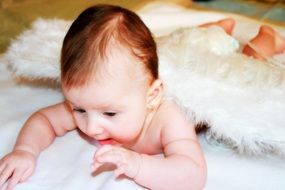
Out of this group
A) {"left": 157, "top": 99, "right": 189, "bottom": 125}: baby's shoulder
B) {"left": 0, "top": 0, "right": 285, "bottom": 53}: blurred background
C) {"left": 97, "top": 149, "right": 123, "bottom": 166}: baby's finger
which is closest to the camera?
{"left": 97, "top": 149, "right": 123, "bottom": 166}: baby's finger

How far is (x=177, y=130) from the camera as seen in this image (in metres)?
0.75

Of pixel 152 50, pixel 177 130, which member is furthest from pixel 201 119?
pixel 152 50

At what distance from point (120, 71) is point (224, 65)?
253 millimetres

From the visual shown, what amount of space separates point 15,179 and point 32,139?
9cm

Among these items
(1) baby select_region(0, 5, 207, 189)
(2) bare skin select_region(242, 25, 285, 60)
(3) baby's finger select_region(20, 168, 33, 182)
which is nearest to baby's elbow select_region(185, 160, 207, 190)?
(1) baby select_region(0, 5, 207, 189)

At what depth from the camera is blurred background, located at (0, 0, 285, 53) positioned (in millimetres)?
1355

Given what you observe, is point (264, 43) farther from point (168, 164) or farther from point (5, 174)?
point (5, 174)

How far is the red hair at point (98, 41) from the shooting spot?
26.2 inches

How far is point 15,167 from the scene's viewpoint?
0.73 metres

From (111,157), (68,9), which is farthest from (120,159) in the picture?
(68,9)

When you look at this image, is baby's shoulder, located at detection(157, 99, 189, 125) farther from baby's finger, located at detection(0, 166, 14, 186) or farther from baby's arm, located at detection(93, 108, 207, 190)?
baby's finger, located at detection(0, 166, 14, 186)

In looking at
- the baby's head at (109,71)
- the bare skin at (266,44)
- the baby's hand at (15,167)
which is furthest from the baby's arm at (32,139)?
the bare skin at (266,44)

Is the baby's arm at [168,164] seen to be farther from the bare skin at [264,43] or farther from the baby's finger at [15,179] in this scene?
the bare skin at [264,43]

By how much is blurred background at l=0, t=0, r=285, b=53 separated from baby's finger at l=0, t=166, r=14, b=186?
0.65 metres
